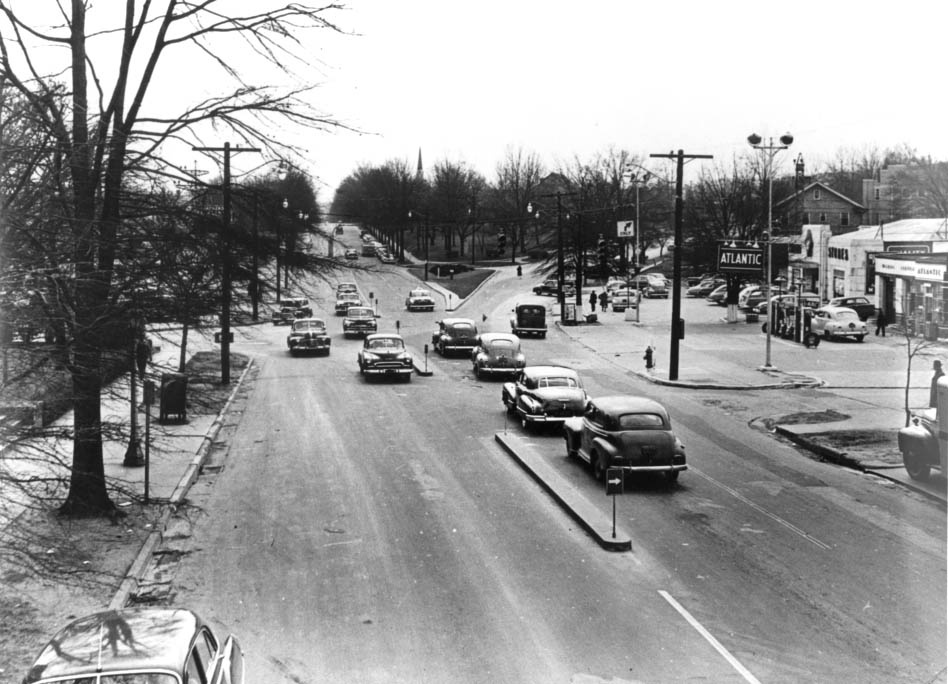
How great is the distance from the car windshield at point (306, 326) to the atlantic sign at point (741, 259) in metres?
17.6

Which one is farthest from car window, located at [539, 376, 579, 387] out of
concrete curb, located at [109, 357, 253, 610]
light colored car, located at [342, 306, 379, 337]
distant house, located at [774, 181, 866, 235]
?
distant house, located at [774, 181, 866, 235]

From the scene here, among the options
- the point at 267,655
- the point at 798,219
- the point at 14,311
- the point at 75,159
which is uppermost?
the point at 798,219

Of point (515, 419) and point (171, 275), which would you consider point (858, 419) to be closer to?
point (515, 419)

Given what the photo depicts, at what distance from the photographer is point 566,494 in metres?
18.1

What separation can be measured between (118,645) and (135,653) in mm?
202

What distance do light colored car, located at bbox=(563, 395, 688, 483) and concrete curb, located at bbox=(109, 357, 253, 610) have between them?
26.1ft

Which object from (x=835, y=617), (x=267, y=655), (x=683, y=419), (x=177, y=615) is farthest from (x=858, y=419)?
(x=177, y=615)

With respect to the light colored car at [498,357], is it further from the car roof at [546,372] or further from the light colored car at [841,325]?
the light colored car at [841,325]

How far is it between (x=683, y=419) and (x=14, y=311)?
21.0m

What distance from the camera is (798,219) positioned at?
7956 centimetres

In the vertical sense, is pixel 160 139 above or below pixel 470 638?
above

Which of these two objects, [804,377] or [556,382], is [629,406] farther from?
[804,377]

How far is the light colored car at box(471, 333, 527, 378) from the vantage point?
34875mm

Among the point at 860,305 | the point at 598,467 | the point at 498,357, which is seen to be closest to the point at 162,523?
the point at 598,467
